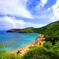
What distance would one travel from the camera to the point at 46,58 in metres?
28.9

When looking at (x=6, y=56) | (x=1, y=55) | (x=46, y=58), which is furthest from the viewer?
(x=46, y=58)

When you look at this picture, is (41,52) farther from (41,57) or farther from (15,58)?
(15,58)

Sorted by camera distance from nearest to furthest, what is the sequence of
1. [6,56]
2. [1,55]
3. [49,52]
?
1. [1,55]
2. [6,56]
3. [49,52]

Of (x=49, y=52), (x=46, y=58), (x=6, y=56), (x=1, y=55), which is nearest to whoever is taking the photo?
(x=1, y=55)

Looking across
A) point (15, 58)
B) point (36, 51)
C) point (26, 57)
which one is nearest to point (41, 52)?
point (36, 51)

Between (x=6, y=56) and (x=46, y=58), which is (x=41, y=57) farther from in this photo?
(x=6, y=56)

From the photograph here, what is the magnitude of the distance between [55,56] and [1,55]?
10.5 meters

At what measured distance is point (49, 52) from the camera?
3105cm

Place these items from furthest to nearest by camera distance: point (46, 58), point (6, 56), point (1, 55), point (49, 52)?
point (49, 52) → point (46, 58) → point (6, 56) → point (1, 55)

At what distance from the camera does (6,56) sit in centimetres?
2717

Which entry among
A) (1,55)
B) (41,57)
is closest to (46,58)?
(41,57)

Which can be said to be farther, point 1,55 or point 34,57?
point 34,57

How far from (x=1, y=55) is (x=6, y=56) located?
2.59 metres

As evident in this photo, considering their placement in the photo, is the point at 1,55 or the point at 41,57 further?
the point at 41,57
